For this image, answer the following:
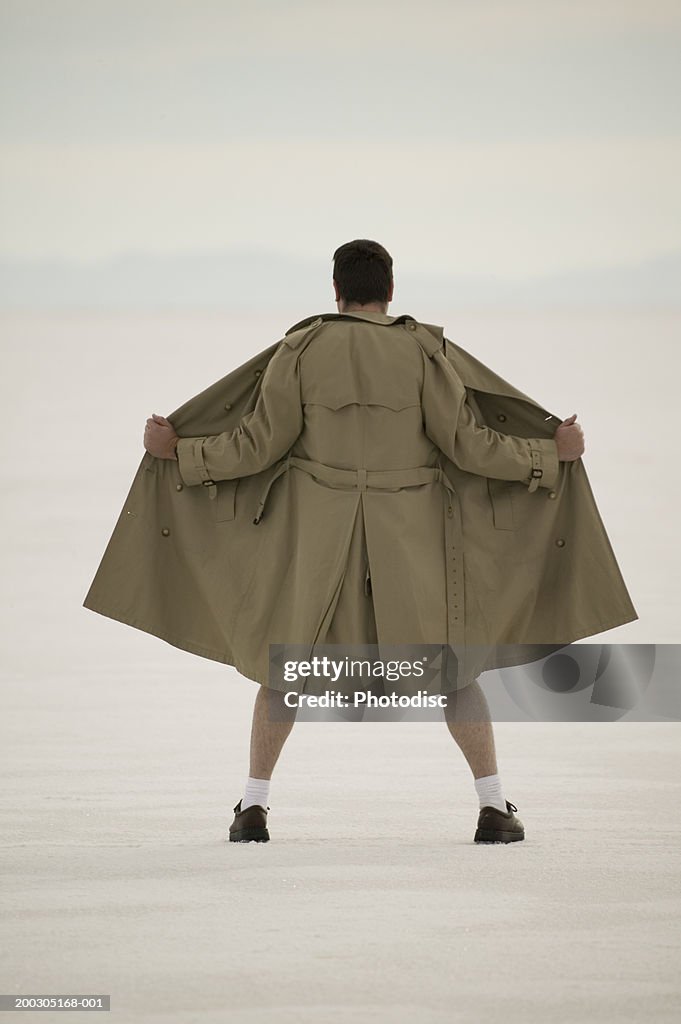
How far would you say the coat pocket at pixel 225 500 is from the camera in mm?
3186

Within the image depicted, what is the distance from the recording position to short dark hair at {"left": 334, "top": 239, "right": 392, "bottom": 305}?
3.13 meters

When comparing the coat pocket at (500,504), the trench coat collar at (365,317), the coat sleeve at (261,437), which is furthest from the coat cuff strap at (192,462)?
the coat pocket at (500,504)

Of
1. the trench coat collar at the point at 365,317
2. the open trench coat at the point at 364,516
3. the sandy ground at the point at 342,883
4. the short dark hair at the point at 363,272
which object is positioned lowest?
the sandy ground at the point at 342,883

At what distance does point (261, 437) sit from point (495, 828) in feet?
2.66

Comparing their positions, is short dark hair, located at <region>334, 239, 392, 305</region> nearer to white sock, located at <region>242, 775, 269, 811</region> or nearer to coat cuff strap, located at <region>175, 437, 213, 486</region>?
coat cuff strap, located at <region>175, 437, 213, 486</region>

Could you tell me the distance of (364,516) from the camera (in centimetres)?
304

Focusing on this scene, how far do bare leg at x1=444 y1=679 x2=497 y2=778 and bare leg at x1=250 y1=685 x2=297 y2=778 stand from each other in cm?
29

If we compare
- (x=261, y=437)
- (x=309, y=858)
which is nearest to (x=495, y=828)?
(x=309, y=858)

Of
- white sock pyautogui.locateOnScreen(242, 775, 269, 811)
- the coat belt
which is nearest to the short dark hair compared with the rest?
the coat belt

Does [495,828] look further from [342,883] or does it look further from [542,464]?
[542,464]

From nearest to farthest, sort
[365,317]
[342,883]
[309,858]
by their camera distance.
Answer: [342,883], [309,858], [365,317]

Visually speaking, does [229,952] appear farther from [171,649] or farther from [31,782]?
[171,649]

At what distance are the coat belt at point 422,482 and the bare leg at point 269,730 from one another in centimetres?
32

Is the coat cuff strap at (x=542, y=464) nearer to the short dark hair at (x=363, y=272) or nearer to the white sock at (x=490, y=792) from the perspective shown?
the short dark hair at (x=363, y=272)
